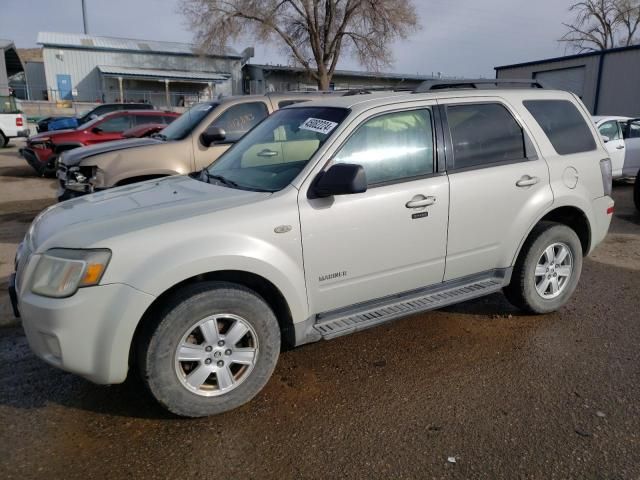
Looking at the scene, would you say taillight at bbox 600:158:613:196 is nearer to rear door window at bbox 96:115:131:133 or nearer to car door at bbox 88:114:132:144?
car door at bbox 88:114:132:144

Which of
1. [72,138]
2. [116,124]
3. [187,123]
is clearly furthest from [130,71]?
[187,123]

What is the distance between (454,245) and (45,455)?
2891 millimetres

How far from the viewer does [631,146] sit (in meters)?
11.2

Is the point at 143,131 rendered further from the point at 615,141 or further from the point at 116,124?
the point at 615,141

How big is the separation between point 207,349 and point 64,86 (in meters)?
46.5

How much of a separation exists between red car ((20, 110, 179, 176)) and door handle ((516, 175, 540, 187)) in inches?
416

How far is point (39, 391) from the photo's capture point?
3395mm

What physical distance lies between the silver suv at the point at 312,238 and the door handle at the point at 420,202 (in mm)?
11

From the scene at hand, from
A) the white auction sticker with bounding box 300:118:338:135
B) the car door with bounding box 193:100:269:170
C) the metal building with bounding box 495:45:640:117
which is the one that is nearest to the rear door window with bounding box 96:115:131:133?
the car door with bounding box 193:100:269:170

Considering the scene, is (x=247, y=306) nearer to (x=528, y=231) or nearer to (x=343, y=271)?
(x=343, y=271)

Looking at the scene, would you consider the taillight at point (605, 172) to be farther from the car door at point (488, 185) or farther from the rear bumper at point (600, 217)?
the car door at point (488, 185)

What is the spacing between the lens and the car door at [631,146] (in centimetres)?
1118

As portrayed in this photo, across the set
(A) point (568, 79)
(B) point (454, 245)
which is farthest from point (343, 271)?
(A) point (568, 79)

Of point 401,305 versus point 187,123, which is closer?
point 401,305
